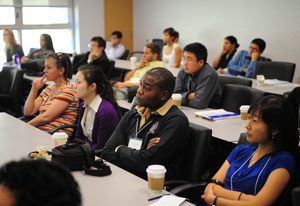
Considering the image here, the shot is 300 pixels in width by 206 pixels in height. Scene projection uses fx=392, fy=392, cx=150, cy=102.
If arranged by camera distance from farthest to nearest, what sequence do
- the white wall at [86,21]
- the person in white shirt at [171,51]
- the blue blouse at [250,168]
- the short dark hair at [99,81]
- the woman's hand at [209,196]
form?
the white wall at [86,21] < the person in white shirt at [171,51] < the short dark hair at [99,81] < the woman's hand at [209,196] < the blue blouse at [250,168]

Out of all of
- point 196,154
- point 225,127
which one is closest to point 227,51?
point 225,127

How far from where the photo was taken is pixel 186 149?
2.44 m

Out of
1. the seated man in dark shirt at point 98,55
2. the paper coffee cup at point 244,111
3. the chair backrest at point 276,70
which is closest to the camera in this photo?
the paper coffee cup at point 244,111

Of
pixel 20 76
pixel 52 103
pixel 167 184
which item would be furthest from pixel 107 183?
pixel 20 76

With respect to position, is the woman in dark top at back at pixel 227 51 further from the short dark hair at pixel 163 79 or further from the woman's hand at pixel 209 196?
the woman's hand at pixel 209 196

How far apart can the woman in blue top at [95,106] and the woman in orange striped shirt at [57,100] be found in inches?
11.8

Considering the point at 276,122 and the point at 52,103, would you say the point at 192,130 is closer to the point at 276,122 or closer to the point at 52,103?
the point at 276,122

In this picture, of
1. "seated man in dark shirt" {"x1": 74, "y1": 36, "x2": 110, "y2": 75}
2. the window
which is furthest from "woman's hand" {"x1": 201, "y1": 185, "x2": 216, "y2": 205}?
the window

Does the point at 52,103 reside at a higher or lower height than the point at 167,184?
higher

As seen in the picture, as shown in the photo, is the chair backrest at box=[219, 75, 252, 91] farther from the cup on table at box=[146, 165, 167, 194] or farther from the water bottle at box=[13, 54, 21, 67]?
the water bottle at box=[13, 54, 21, 67]

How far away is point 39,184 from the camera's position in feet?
2.72

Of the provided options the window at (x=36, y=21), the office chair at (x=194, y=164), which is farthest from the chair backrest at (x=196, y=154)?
the window at (x=36, y=21)

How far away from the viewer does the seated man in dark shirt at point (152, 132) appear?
2395 mm

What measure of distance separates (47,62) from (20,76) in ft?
4.83
